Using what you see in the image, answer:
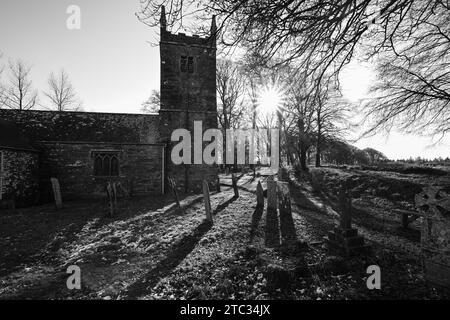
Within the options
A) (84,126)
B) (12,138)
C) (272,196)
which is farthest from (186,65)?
(272,196)

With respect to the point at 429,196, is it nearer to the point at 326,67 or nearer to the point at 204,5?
the point at 326,67

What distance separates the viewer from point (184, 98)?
726 inches

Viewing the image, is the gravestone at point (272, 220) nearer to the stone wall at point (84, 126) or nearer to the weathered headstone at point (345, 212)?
the weathered headstone at point (345, 212)

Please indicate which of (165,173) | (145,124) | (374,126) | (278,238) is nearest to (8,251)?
(278,238)

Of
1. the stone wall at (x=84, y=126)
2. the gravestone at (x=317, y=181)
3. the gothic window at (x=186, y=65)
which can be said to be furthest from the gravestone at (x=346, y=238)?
the gothic window at (x=186, y=65)

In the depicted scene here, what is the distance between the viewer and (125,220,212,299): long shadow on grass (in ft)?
14.8

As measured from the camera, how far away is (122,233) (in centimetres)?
799

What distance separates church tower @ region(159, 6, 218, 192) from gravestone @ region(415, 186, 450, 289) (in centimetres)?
1437

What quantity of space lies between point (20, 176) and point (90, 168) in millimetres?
3556

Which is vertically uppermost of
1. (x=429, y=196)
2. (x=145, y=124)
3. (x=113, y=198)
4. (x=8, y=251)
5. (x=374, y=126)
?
(x=145, y=124)

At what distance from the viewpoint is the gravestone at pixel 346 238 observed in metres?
5.53

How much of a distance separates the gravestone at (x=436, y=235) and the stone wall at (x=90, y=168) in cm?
1492

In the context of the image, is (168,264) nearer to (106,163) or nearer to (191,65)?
(106,163)
